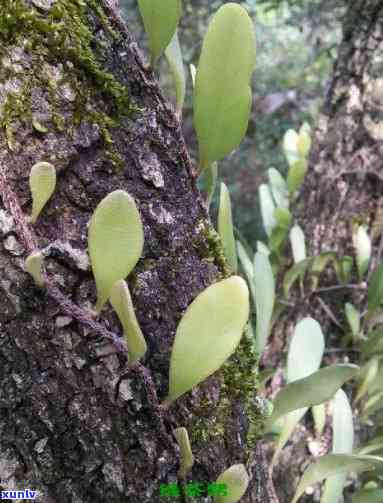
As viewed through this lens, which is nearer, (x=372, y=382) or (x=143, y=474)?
(x=143, y=474)

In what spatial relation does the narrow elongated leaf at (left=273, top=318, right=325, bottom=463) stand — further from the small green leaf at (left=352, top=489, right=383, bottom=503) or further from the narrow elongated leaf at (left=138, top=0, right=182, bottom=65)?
the narrow elongated leaf at (left=138, top=0, right=182, bottom=65)

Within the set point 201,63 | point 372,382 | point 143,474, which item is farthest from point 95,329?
point 372,382

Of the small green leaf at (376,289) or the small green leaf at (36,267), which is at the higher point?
the small green leaf at (376,289)

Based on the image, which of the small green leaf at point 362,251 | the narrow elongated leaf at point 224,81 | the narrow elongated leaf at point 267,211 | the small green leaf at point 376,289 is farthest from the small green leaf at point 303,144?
the narrow elongated leaf at point 224,81

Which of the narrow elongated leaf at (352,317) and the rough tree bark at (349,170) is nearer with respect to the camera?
the narrow elongated leaf at (352,317)

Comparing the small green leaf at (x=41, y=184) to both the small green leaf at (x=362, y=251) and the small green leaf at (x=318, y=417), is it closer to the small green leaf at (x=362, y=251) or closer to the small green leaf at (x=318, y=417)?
the small green leaf at (x=318, y=417)

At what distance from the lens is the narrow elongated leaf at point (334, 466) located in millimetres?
545

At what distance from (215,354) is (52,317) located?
0.47 feet

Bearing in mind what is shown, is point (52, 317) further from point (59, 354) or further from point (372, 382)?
point (372, 382)

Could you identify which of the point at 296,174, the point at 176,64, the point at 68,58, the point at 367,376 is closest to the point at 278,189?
the point at 296,174

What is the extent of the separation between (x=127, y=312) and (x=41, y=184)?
129mm

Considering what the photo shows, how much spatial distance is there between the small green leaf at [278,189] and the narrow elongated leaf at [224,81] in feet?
2.34

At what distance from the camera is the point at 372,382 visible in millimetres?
886

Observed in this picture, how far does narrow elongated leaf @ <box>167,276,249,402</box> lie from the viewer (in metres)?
0.38
